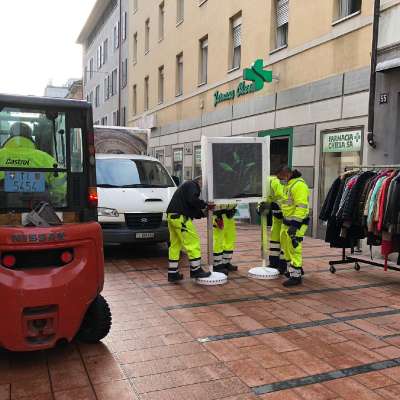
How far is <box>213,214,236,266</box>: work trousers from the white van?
1441mm

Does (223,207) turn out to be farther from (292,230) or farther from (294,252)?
(294,252)

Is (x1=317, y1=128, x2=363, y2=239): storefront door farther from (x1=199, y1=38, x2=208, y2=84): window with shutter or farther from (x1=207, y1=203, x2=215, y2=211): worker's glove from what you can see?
(x1=199, y1=38, x2=208, y2=84): window with shutter

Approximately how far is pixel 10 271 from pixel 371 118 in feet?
24.0

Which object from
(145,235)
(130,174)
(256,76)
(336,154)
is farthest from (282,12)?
(145,235)

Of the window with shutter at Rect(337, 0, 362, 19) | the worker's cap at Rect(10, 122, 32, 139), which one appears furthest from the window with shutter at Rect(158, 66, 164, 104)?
the worker's cap at Rect(10, 122, 32, 139)

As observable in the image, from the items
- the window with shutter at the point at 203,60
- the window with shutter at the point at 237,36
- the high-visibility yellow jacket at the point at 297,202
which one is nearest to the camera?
the high-visibility yellow jacket at the point at 297,202

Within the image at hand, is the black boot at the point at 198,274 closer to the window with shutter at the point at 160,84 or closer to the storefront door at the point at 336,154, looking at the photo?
the storefront door at the point at 336,154

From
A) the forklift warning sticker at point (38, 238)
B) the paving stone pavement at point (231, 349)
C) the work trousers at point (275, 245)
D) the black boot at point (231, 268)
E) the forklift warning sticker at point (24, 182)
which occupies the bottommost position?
the paving stone pavement at point (231, 349)

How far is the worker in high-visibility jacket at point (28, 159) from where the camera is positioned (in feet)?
12.4

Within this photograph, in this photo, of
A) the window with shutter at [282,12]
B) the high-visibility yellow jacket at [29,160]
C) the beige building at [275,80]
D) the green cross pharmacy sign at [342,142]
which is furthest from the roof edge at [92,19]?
the high-visibility yellow jacket at [29,160]

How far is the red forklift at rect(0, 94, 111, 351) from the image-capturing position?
11.9 feet

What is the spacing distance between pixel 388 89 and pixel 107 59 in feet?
99.5

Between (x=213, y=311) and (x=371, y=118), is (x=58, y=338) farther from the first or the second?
(x=371, y=118)

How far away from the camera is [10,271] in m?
3.60
